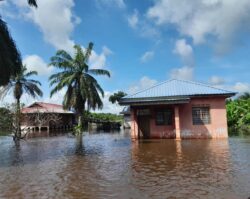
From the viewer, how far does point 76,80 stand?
36.2 metres

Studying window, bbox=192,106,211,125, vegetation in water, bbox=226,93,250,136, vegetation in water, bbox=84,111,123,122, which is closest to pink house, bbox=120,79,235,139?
window, bbox=192,106,211,125

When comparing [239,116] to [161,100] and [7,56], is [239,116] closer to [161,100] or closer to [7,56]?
[161,100]

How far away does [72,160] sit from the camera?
14688mm

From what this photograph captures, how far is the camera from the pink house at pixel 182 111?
977 inches

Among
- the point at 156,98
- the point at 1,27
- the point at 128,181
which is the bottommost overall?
the point at 128,181

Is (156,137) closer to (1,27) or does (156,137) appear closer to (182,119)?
(182,119)

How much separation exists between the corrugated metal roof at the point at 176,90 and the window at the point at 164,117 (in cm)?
156

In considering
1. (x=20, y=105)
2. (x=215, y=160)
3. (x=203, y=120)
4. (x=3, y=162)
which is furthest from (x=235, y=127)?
(x=3, y=162)

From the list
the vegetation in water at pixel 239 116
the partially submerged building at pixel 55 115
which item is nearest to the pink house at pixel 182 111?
the vegetation in water at pixel 239 116

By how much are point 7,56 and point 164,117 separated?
1328 centimetres

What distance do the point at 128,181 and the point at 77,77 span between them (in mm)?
27526

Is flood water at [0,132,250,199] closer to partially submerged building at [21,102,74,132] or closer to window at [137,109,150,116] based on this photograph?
window at [137,109,150,116]

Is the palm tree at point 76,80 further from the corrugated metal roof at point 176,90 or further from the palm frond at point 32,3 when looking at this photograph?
the palm frond at point 32,3

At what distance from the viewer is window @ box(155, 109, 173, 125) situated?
26166 mm
